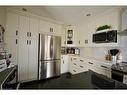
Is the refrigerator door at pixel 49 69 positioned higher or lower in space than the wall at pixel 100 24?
lower

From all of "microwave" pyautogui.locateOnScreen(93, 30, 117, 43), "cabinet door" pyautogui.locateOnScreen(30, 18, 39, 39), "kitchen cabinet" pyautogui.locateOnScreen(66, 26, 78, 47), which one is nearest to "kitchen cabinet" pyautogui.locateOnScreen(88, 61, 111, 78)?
"microwave" pyautogui.locateOnScreen(93, 30, 117, 43)

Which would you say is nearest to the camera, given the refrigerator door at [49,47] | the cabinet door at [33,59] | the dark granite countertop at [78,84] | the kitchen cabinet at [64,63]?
the dark granite countertop at [78,84]

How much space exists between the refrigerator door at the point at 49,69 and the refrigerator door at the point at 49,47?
0.56ft

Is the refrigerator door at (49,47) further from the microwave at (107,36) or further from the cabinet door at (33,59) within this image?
the microwave at (107,36)

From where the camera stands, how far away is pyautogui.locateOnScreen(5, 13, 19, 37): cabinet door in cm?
322

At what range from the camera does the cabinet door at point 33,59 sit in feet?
12.0

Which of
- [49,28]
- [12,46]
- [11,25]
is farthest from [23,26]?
[49,28]

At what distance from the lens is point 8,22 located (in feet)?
10.6

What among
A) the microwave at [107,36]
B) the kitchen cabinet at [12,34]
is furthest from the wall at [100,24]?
the kitchen cabinet at [12,34]

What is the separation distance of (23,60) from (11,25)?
3.47 ft

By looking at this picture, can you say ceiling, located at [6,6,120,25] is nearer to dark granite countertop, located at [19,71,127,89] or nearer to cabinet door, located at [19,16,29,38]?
cabinet door, located at [19,16,29,38]

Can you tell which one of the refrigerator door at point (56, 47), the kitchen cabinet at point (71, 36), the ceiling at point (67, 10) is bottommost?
the refrigerator door at point (56, 47)

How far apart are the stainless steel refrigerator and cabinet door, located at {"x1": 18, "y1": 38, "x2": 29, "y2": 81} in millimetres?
437
